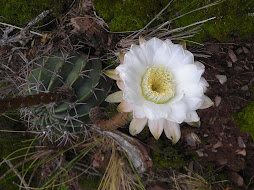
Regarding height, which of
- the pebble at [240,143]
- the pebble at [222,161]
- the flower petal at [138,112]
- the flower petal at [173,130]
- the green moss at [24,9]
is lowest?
the pebble at [222,161]

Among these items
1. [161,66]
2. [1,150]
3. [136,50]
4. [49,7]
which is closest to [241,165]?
[161,66]

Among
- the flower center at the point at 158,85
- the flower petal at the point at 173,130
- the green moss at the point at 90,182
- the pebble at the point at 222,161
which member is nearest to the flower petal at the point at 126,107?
the flower center at the point at 158,85

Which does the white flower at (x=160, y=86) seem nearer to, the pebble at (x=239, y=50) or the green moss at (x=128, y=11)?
the green moss at (x=128, y=11)

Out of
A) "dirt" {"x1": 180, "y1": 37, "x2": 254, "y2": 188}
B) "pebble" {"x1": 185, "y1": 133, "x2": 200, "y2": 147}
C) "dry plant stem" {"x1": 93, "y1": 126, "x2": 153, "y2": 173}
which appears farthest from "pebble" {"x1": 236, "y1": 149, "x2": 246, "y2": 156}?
"dry plant stem" {"x1": 93, "y1": 126, "x2": 153, "y2": 173}

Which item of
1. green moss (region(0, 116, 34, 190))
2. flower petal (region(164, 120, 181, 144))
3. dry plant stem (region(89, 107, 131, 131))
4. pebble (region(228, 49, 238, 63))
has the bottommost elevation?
green moss (region(0, 116, 34, 190))

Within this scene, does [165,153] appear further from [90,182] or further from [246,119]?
[90,182]

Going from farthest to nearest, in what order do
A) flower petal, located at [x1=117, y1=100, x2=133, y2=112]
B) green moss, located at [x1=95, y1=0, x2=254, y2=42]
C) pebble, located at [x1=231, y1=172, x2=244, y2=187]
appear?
pebble, located at [x1=231, y1=172, x2=244, y2=187] < green moss, located at [x1=95, y1=0, x2=254, y2=42] < flower petal, located at [x1=117, y1=100, x2=133, y2=112]

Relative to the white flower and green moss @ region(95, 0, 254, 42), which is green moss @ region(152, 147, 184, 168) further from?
green moss @ region(95, 0, 254, 42)
